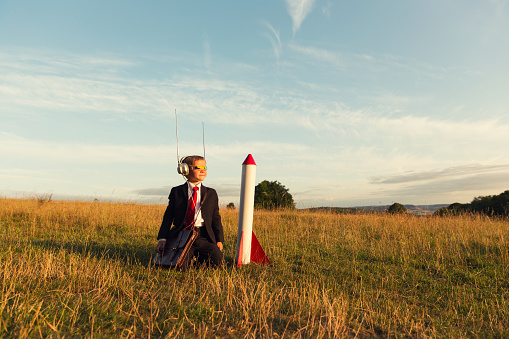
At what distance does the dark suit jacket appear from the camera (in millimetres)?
5988

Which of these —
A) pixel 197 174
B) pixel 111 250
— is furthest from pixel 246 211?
pixel 111 250

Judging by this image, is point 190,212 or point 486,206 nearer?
point 190,212

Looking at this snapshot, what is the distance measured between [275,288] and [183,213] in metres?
2.09

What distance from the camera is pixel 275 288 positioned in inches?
200

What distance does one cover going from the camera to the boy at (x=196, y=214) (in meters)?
5.99

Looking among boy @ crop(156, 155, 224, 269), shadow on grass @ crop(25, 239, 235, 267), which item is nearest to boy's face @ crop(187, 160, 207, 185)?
boy @ crop(156, 155, 224, 269)

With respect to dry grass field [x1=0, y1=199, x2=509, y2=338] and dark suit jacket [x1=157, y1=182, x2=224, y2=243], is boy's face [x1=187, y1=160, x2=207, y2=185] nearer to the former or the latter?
dark suit jacket [x1=157, y1=182, x2=224, y2=243]

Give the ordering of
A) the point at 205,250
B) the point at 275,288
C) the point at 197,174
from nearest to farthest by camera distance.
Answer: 1. the point at 275,288
2. the point at 197,174
3. the point at 205,250

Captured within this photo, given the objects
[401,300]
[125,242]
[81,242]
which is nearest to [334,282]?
[401,300]

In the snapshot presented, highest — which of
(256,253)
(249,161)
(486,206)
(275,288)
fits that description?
(249,161)

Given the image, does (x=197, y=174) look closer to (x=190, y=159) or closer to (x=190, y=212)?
(x=190, y=159)

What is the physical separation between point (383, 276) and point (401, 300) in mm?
1160

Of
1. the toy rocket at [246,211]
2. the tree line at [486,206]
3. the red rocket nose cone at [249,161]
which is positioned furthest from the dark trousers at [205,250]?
the tree line at [486,206]

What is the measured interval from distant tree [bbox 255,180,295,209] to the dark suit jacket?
13.4 m
